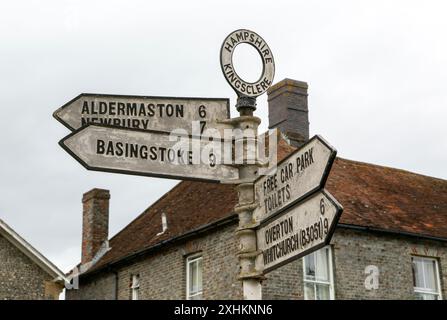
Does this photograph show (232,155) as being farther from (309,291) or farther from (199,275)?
(199,275)

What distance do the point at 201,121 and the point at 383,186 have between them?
17357 millimetres

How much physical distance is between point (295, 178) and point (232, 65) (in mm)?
1211

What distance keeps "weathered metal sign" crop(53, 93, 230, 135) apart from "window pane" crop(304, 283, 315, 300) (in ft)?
42.0

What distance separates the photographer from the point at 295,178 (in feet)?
19.6

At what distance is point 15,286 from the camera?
2123 cm

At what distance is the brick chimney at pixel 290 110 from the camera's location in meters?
23.8

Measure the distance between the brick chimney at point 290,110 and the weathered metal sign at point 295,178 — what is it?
56.4 ft

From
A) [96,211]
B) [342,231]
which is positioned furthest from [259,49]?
[96,211]

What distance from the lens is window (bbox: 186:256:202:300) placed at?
2092 centimetres

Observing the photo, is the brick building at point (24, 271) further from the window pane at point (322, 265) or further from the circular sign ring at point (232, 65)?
the circular sign ring at point (232, 65)

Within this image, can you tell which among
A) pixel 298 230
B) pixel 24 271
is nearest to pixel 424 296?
pixel 24 271

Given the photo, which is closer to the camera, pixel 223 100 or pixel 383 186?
pixel 223 100

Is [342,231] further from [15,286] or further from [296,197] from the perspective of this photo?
[296,197]

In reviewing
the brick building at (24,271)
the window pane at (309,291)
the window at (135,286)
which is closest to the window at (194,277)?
the window at (135,286)
